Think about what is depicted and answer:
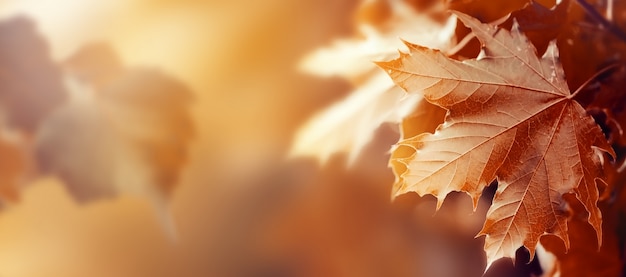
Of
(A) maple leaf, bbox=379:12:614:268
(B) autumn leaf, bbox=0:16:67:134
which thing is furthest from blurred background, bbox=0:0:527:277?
(A) maple leaf, bbox=379:12:614:268

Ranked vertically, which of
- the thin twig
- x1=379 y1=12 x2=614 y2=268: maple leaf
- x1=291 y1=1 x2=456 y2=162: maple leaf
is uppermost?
x1=291 y1=1 x2=456 y2=162: maple leaf

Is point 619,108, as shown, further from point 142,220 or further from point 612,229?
point 142,220

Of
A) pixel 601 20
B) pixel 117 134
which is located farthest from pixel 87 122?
pixel 601 20

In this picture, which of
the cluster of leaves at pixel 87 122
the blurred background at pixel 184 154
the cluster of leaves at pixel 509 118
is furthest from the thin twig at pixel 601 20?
the cluster of leaves at pixel 87 122

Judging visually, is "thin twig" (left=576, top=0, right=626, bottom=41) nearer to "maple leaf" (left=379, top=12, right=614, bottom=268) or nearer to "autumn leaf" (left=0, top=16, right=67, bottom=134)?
"maple leaf" (left=379, top=12, right=614, bottom=268)

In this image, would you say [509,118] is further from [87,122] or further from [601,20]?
[87,122]

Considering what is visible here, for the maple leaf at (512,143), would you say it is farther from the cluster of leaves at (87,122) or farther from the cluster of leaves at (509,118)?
the cluster of leaves at (87,122)
